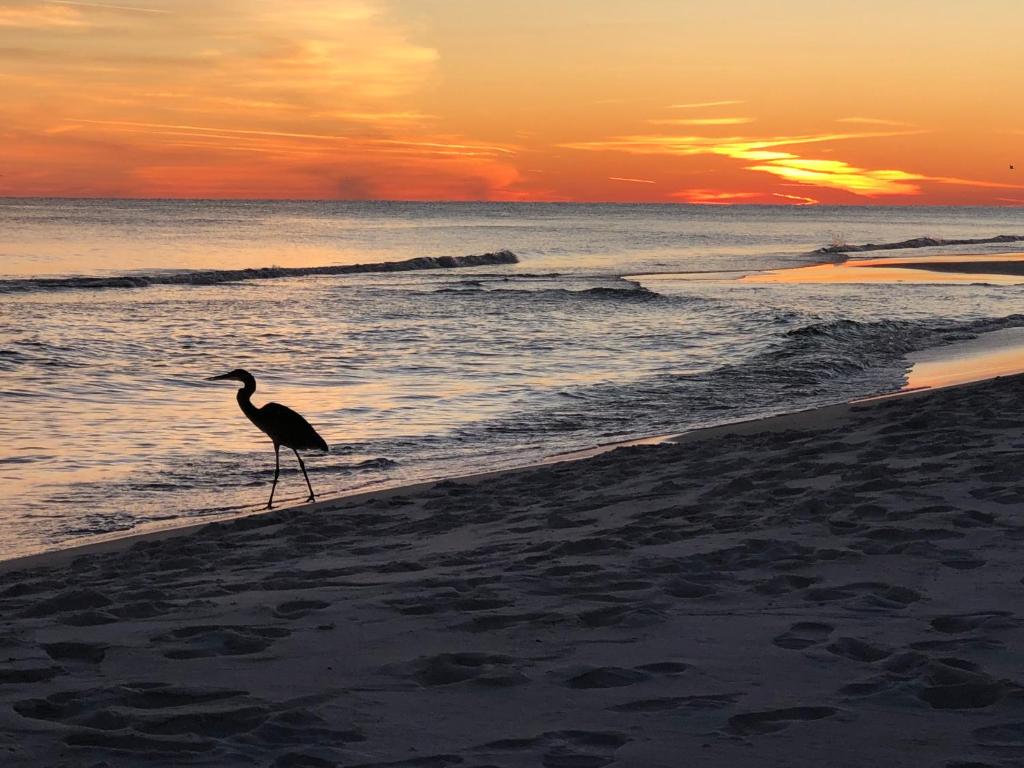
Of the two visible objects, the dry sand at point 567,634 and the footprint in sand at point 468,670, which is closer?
the dry sand at point 567,634

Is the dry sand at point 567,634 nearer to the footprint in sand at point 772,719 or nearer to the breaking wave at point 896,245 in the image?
the footprint in sand at point 772,719

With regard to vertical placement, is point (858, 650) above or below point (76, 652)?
above

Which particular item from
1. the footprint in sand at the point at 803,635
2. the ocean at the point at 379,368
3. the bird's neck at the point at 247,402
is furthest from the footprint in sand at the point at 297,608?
the bird's neck at the point at 247,402

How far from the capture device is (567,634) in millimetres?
4516

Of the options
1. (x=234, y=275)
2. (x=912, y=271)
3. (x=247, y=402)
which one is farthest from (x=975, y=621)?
(x=234, y=275)

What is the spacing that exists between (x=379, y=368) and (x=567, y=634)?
46.4 feet

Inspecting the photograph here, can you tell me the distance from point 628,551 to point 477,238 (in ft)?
272

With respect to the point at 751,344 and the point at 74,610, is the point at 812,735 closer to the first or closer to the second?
the point at 74,610

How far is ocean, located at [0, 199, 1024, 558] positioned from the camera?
34.0ft

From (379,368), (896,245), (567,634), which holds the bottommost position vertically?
(379,368)

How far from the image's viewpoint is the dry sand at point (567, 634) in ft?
11.5

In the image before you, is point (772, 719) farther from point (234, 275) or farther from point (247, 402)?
point (234, 275)

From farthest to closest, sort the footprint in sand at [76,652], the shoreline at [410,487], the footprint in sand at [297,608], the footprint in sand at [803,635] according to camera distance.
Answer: the shoreline at [410,487]
the footprint in sand at [297,608]
the footprint in sand at [76,652]
the footprint in sand at [803,635]

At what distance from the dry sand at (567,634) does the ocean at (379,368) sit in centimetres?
294
